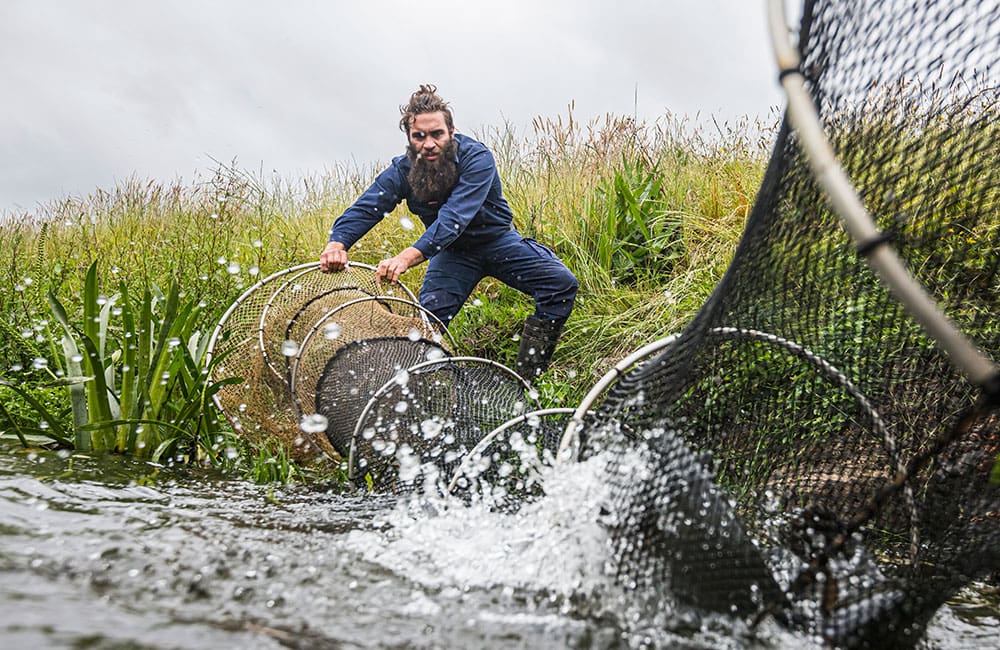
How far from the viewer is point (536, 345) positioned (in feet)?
17.0

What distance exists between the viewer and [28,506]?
2719mm

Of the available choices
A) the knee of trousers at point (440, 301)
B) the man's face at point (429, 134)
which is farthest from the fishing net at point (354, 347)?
the man's face at point (429, 134)

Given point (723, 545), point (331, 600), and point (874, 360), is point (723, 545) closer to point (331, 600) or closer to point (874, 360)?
point (331, 600)

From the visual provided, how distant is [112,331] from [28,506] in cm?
234

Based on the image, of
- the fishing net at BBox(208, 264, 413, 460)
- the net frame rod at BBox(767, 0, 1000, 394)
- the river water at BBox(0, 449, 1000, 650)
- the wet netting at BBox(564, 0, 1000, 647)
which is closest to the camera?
the net frame rod at BBox(767, 0, 1000, 394)

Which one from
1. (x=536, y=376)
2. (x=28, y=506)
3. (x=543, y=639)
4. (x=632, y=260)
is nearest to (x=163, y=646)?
(x=543, y=639)

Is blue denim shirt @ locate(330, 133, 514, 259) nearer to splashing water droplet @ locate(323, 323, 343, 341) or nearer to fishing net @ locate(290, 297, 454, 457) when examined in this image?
fishing net @ locate(290, 297, 454, 457)

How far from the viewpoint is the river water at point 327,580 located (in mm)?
1744

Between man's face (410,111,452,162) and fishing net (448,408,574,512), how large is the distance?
7.31 ft

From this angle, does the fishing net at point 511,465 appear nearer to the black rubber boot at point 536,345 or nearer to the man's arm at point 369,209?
the black rubber boot at point 536,345

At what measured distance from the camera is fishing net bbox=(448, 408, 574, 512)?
3037mm

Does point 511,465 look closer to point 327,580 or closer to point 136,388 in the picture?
point 327,580

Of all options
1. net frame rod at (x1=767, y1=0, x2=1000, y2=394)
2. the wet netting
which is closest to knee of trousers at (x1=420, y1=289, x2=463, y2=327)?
the wet netting

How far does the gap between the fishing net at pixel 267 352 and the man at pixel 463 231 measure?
2.32 feet
